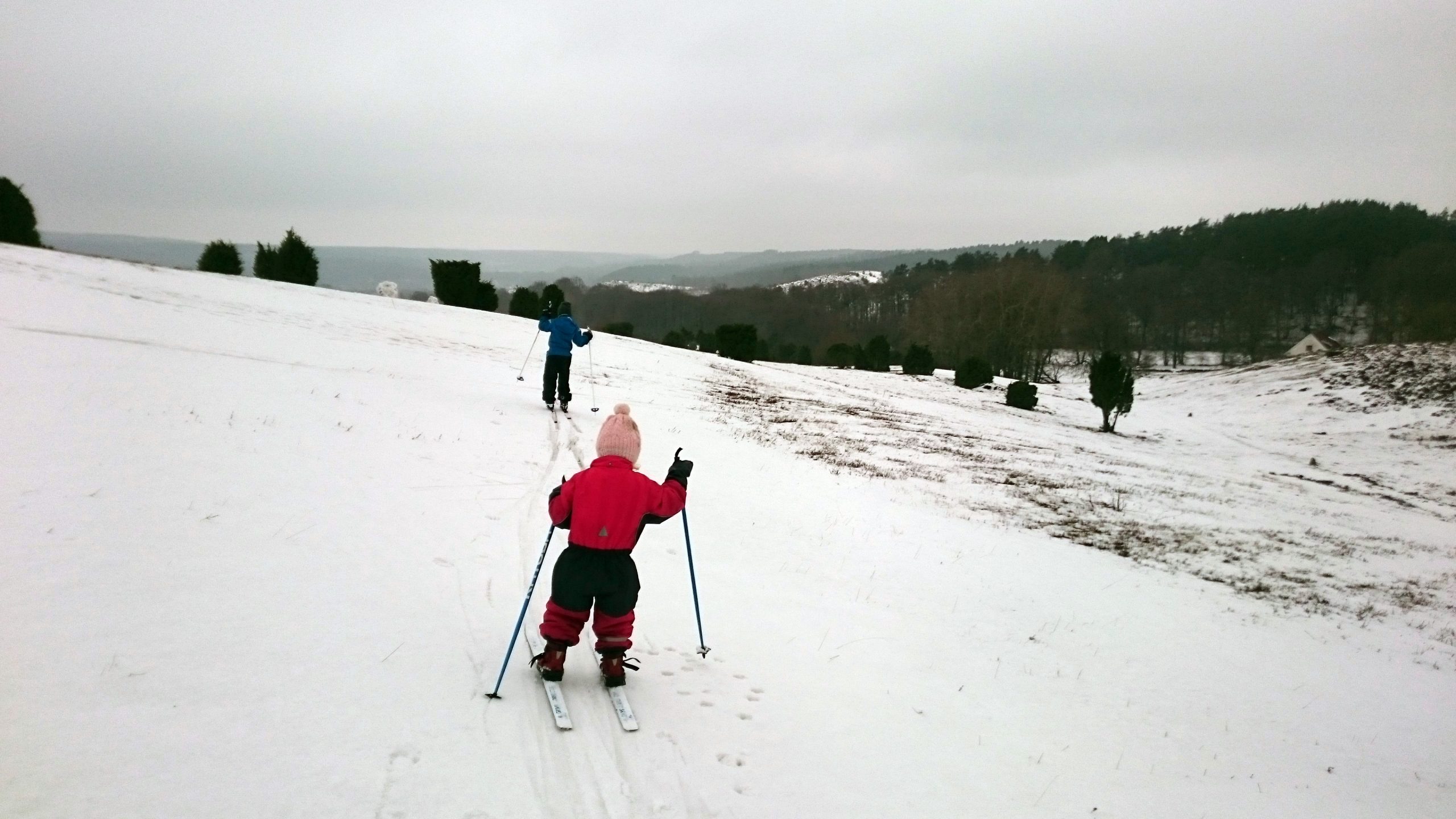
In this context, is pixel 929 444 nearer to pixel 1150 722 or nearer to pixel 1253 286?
pixel 1150 722

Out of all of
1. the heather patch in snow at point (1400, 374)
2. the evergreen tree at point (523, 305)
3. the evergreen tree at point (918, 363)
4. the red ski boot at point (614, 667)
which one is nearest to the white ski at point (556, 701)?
the red ski boot at point (614, 667)

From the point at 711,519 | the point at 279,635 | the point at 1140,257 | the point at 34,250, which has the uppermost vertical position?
the point at 1140,257

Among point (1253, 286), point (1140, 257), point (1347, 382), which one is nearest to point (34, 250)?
point (1347, 382)

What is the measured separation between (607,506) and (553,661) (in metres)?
1.05

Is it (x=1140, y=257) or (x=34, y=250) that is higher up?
(x=1140, y=257)

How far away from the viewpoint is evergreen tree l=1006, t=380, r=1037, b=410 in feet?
122

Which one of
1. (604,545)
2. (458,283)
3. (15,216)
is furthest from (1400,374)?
(15,216)

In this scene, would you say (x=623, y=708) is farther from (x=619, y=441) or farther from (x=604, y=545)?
(x=619, y=441)

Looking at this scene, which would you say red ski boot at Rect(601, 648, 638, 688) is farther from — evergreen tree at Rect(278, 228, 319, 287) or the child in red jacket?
evergreen tree at Rect(278, 228, 319, 287)

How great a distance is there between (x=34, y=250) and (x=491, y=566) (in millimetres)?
21801

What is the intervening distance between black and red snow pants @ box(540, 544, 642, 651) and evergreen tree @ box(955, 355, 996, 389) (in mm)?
44704

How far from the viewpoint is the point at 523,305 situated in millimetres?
36906

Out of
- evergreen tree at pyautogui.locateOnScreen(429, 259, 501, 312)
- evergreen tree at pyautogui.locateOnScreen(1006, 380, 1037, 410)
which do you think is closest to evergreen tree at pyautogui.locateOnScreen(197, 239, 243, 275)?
evergreen tree at pyautogui.locateOnScreen(429, 259, 501, 312)

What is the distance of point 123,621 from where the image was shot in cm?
387
